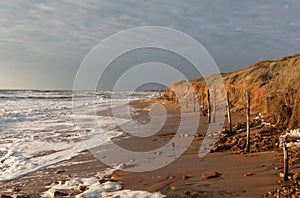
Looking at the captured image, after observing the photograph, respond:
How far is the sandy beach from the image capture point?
7664mm

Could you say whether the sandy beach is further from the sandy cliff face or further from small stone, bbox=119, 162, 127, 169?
the sandy cliff face

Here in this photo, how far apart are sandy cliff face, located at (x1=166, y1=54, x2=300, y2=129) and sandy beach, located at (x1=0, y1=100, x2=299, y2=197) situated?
4.30m

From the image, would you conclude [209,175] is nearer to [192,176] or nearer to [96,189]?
[192,176]

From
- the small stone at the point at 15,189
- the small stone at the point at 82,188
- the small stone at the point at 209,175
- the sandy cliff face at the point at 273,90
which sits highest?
the sandy cliff face at the point at 273,90

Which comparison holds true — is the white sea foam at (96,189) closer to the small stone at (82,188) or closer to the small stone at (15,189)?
the small stone at (82,188)

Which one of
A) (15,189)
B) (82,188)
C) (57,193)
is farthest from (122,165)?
(15,189)

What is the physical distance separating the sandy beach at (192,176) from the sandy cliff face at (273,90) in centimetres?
430

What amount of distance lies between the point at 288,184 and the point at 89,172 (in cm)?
616

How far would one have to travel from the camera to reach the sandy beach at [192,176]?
25.1 ft

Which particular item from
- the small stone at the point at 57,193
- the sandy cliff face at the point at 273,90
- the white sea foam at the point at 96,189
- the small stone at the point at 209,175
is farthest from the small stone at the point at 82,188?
the sandy cliff face at the point at 273,90

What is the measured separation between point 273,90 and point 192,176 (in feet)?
37.1

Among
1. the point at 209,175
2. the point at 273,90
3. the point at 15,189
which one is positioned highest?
the point at 273,90

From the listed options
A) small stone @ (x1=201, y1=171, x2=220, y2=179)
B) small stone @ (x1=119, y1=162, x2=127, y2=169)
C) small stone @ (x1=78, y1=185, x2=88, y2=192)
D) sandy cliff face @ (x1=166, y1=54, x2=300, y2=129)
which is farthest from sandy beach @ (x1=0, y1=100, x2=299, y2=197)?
sandy cliff face @ (x1=166, y1=54, x2=300, y2=129)

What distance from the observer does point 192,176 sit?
8.97 meters
